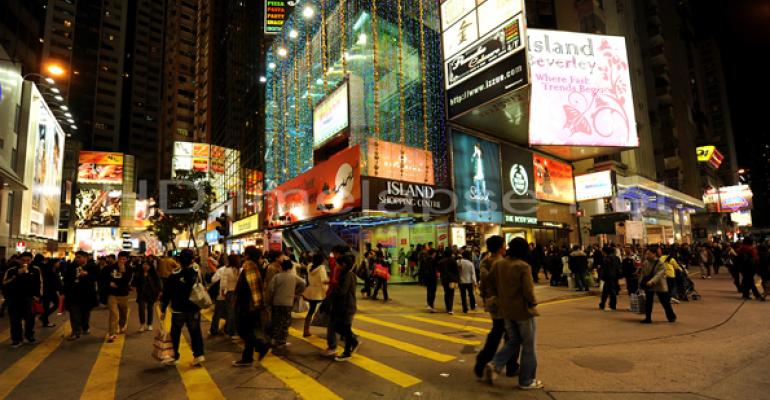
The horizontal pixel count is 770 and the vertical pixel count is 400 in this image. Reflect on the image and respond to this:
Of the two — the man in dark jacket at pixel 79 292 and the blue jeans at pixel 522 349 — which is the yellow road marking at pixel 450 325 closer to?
the blue jeans at pixel 522 349

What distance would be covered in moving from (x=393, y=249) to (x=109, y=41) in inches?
4335

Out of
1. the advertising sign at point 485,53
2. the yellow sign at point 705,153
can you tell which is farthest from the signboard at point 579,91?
the yellow sign at point 705,153

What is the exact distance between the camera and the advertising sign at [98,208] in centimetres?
5619

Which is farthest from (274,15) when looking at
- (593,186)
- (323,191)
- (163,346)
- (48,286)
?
(163,346)

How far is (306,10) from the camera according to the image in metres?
27.9

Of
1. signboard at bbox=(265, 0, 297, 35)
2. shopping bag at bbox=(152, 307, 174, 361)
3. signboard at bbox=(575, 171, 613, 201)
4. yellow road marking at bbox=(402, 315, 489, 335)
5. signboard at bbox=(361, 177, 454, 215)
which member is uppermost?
signboard at bbox=(265, 0, 297, 35)

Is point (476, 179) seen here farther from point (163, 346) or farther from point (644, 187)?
point (163, 346)

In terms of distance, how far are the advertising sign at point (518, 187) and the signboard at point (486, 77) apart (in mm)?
6300

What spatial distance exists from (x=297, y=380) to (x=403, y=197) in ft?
47.0

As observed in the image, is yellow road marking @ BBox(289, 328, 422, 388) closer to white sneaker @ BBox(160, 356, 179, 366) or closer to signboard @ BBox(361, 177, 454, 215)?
white sneaker @ BBox(160, 356, 179, 366)

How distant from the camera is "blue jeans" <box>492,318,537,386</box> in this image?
475cm

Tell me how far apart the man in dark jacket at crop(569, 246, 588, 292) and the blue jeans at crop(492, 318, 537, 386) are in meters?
11.4

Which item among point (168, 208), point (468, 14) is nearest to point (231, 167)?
point (168, 208)

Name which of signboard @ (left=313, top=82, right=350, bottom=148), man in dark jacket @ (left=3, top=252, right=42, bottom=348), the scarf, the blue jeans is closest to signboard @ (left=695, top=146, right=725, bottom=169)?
signboard @ (left=313, top=82, right=350, bottom=148)
